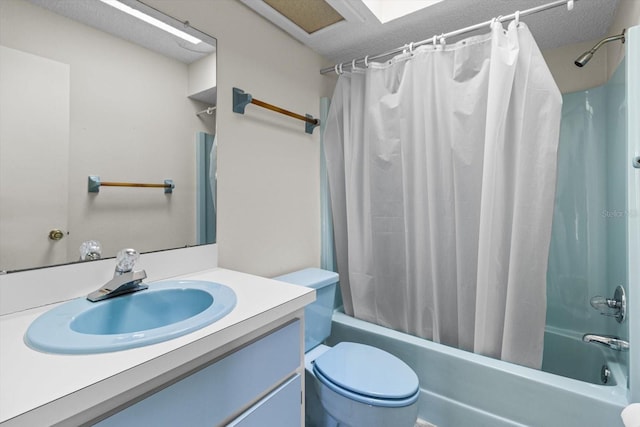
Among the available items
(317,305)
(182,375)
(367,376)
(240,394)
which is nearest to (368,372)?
(367,376)

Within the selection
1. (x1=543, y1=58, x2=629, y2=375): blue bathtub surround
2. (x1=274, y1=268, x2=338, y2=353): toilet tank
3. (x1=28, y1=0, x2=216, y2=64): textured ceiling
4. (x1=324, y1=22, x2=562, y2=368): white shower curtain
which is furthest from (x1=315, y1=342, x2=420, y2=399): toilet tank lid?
(x1=28, y1=0, x2=216, y2=64): textured ceiling

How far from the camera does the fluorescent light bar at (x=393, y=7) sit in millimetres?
1452

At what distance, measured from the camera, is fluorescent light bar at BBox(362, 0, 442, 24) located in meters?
1.45

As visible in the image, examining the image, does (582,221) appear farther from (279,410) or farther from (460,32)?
(279,410)

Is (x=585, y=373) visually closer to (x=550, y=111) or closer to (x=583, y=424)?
(x=583, y=424)

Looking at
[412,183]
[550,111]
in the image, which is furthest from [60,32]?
[550,111]

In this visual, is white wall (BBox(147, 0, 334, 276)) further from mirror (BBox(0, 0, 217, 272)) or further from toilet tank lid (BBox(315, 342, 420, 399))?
toilet tank lid (BBox(315, 342, 420, 399))

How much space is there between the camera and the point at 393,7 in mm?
1547

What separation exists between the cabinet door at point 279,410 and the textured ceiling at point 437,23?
5.36 ft

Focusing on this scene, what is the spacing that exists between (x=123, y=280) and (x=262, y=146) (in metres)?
0.92

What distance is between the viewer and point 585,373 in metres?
1.64

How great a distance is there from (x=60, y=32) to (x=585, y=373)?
2832 mm

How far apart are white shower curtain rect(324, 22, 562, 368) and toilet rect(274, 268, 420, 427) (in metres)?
0.38

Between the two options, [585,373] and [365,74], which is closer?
[585,373]
